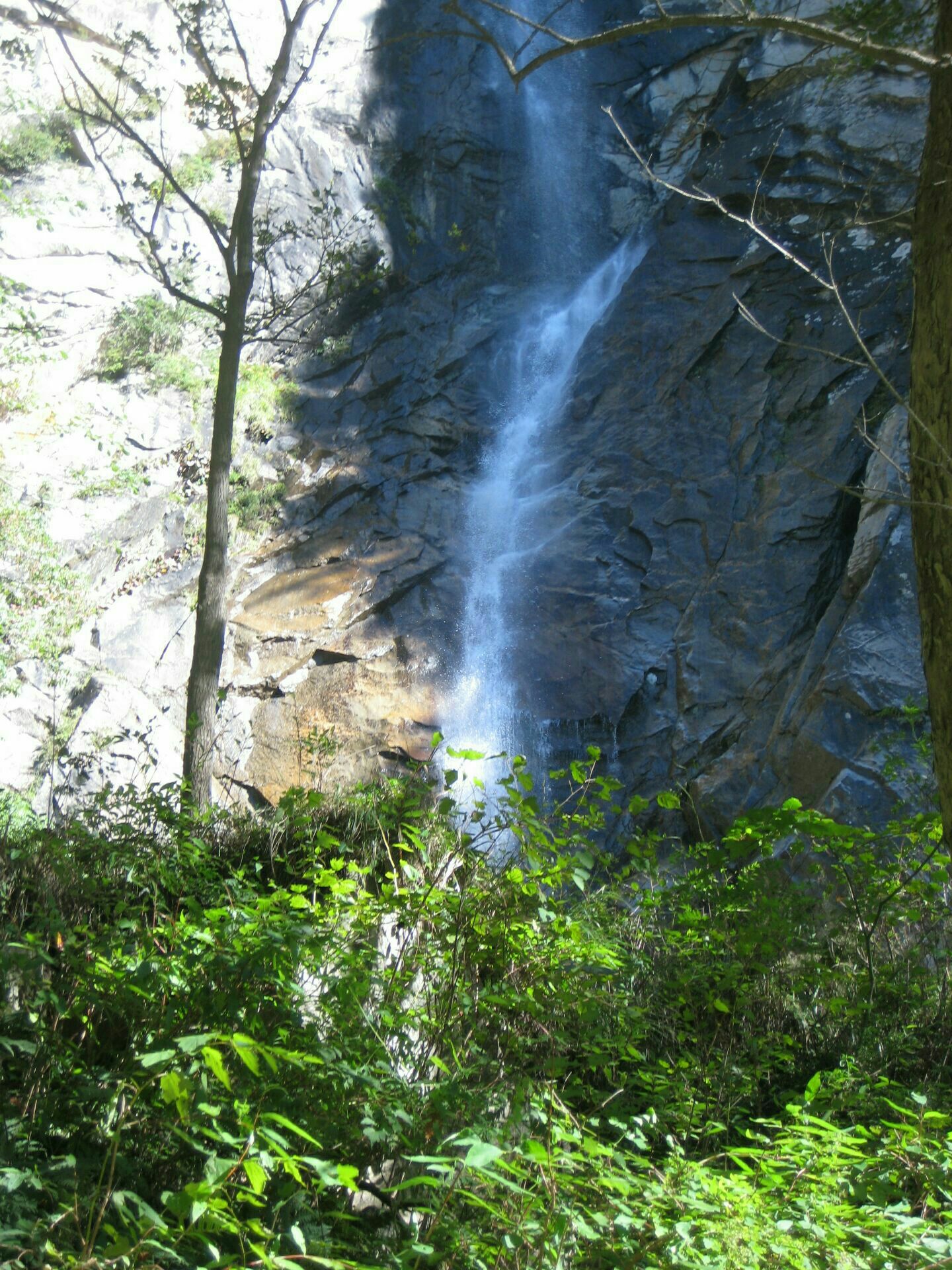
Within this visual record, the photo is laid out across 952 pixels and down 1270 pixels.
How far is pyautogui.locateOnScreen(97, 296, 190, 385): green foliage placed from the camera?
1201 cm

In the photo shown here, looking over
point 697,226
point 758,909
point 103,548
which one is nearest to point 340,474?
point 103,548

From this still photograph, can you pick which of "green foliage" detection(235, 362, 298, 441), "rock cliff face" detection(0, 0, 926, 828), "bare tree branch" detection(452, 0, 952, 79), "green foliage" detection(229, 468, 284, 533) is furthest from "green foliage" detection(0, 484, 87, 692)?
"bare tree branch" detection(452, 0, 952, 79)

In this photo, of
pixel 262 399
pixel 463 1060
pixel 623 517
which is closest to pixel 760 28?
pixel 463 1060

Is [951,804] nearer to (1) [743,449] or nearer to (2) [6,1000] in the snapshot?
(2) [6,1000]

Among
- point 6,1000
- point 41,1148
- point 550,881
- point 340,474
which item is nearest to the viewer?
point 41,1148

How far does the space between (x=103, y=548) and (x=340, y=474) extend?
120 inches

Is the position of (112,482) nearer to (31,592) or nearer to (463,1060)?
(31,592)

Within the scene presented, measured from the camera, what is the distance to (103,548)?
10742 mm

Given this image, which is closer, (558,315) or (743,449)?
(743,449)

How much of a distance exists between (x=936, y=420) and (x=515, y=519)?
965cm

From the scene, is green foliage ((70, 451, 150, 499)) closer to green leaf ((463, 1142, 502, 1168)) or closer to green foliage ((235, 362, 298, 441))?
green foliage ((235, 362, 298, 441))

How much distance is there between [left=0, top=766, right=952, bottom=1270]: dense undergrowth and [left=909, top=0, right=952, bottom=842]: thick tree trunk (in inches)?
40.3

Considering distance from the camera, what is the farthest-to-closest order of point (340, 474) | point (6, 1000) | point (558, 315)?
point (558, 315), point (340, 474), point (6, 1000)

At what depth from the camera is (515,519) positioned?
12062mm
